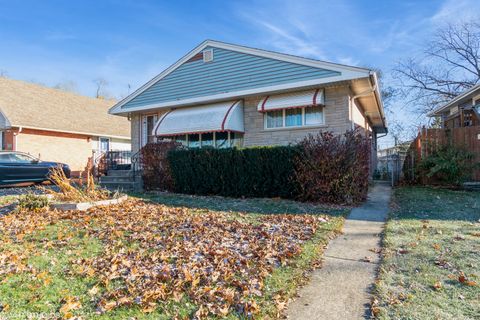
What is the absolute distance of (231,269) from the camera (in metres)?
3.69

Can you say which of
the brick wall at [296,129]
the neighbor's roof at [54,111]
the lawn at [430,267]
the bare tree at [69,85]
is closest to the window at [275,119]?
the brick wall at [296,129]

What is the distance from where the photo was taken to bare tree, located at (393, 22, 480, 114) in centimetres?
2616

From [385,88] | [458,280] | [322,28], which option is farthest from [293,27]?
[385,88]

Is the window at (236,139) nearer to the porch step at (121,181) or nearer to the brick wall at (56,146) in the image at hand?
the porch step at (121,181)

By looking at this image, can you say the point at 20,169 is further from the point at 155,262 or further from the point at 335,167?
the point at 335,167

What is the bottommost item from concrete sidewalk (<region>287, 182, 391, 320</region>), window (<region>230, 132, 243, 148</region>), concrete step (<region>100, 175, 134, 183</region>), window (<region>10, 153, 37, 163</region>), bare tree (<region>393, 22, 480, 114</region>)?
concrete sidewalk (<region>287, 182, 391, 320</region>)

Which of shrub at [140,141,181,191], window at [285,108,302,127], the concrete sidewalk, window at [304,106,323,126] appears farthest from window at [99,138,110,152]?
the concrete sidewalk

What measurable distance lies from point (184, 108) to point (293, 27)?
6.33 meters

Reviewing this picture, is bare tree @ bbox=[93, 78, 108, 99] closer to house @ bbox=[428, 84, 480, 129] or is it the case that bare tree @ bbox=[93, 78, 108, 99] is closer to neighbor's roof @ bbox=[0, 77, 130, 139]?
neighbor's roof @ bbox=[0, 77, 130, 139]

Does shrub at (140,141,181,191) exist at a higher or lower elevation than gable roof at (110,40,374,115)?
lower

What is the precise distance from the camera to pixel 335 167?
7.93m

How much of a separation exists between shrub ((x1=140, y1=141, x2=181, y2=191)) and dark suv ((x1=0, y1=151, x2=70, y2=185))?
3999 millimetres

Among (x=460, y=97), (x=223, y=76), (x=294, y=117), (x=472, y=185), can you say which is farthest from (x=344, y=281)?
(x=460, y=97)

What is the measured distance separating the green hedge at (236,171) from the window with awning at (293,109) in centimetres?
300
